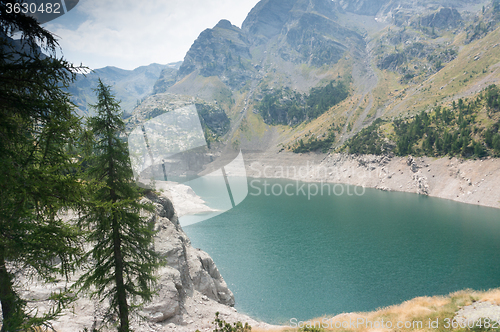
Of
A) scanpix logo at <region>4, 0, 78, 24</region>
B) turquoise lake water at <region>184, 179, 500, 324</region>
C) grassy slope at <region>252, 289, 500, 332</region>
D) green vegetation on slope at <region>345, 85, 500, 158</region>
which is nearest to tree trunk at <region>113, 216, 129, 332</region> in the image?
scanpix logo at <region>4, 0, 78, 24</region>

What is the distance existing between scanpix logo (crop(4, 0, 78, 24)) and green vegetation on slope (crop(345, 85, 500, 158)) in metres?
95.8

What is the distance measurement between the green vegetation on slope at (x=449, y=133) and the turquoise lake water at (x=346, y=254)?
2363cm

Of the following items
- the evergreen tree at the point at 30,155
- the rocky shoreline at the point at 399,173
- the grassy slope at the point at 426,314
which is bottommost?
the rocky shoreline at the point at 399,173

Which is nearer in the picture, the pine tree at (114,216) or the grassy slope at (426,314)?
the pine tree at (114,216)

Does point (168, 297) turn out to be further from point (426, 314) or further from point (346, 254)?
point (346, 254)

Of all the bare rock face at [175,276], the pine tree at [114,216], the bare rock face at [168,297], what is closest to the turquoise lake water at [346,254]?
the bare rock face at [175,276]

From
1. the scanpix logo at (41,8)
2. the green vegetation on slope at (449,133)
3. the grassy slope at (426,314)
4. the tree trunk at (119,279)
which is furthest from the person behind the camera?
the green vegetation on slope at (449,133)

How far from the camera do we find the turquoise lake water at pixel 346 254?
26.0 metres

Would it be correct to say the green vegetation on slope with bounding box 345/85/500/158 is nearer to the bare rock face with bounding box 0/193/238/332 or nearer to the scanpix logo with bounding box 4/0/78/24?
the bare rock face with bounding box 0/193/238/332

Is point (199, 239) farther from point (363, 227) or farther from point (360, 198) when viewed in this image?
point (360, 198)

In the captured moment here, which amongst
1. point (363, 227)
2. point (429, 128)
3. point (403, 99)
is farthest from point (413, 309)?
point (403, 99)

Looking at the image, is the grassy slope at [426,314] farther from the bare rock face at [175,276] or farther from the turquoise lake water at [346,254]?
the turquoise lake water at [346,254]

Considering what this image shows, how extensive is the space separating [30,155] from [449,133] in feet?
353

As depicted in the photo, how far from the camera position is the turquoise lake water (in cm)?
2595
